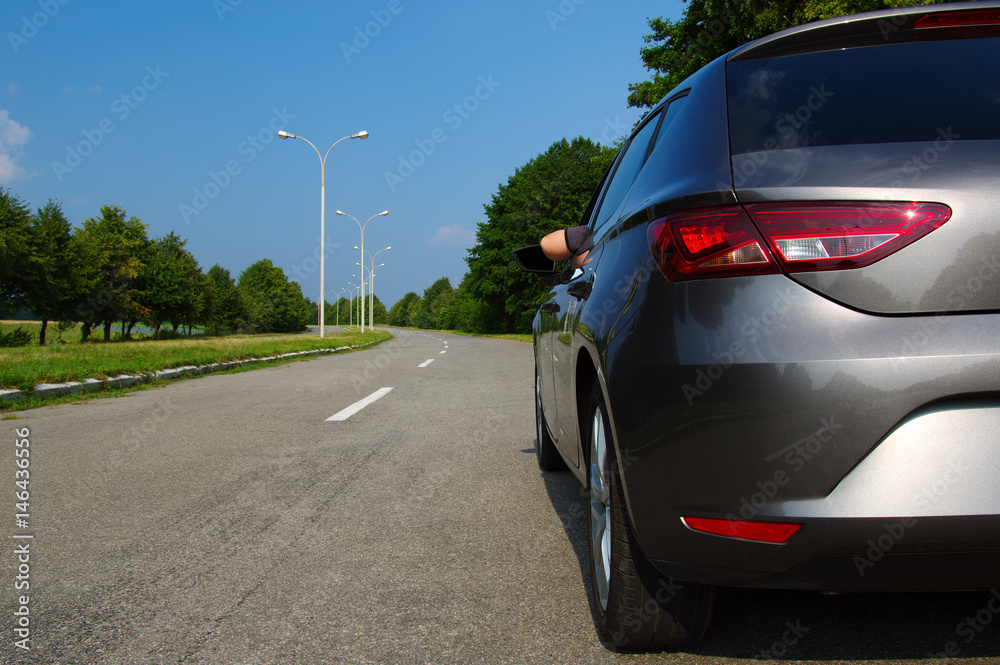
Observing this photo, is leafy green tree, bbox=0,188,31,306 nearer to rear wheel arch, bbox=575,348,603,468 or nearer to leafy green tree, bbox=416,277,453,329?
rear wheel arch, bbox=575,348,603,468

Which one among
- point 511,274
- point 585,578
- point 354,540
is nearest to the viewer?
point 585,578

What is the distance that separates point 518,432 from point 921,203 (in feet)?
14.8

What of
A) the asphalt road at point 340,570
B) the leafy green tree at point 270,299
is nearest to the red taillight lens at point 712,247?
the asphalt road at point 340,570

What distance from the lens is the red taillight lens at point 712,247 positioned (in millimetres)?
1521

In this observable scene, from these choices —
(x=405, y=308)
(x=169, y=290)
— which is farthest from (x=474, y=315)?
(x=405, y=308)

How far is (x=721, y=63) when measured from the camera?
2.02 metres

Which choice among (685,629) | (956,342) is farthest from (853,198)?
(685,629)

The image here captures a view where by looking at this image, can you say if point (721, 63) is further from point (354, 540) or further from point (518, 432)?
point (518, 432)

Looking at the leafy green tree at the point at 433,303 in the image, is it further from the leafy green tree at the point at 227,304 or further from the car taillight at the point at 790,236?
the car taillight at the point at 790,236

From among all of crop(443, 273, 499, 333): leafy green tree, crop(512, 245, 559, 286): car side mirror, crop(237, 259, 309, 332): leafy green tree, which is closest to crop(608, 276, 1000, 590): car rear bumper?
crop(512, 245, 559, 286): car side mirror

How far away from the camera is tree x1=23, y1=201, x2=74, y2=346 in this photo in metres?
37.9

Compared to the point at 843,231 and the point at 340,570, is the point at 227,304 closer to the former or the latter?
the point at 340,570

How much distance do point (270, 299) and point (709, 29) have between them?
95.0 metres

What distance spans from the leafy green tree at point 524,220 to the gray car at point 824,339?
3926cm
